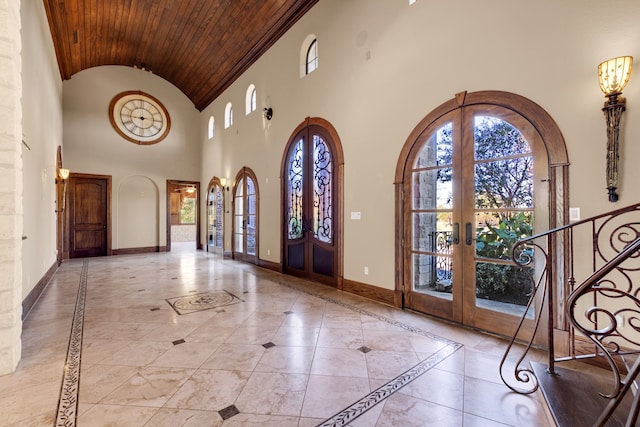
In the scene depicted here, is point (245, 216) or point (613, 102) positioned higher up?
point (613, 102)

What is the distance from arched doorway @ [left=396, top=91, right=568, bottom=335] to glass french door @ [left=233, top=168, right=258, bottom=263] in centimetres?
441

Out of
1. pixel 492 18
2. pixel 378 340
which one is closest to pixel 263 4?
pixel 492 18

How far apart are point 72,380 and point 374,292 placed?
11.1 feet

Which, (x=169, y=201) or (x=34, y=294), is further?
(x=169, y=201)

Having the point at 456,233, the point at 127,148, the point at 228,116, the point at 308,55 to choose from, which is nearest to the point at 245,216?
the point at 228,116

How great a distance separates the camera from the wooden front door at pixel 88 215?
28.7 ft

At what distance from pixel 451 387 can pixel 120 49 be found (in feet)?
35.0

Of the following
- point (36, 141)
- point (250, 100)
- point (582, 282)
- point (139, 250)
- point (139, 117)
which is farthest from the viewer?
point (139, 117)

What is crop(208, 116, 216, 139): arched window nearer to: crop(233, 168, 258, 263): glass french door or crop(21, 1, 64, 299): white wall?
crop(233, 168, 258, 263): glass french door

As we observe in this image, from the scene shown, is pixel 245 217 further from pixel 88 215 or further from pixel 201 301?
pixel 88 215

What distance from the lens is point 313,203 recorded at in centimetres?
568

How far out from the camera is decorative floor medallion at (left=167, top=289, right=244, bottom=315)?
4.08m

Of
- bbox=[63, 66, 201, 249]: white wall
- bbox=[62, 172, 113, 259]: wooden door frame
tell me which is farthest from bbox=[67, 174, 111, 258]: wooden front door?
bbox=[63, 66, 201, 249]: white wall

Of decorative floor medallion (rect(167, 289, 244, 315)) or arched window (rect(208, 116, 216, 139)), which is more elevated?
arched window (rect(208, 116, 216, 139))
